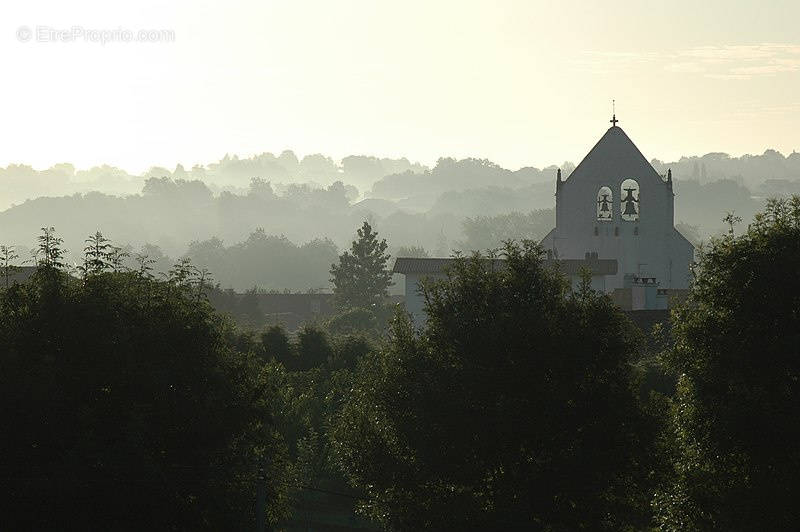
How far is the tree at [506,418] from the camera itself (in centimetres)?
2528

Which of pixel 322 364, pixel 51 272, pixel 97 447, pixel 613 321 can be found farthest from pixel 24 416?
pixel 322 364

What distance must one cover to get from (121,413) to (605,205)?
50.1 metres

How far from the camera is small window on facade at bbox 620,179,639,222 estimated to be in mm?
69375

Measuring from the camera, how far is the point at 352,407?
2797 cm

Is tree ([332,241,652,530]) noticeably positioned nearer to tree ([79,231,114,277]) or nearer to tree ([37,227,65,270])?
tree ([79,231,114,277])

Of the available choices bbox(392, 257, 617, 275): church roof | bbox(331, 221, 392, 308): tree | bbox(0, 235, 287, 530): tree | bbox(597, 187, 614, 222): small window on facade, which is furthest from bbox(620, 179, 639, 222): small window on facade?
bbox(331, 221, 392, 308): tree

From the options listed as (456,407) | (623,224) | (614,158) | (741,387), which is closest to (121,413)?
(456,407)

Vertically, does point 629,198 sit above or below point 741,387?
above

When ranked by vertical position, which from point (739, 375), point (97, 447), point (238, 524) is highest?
point (739, 375)

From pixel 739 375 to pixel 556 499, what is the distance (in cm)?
419

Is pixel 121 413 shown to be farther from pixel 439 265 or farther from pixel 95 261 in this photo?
pixel 439 265

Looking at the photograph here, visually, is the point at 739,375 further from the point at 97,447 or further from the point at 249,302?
the point at 249,302

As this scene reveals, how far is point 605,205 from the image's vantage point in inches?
2810

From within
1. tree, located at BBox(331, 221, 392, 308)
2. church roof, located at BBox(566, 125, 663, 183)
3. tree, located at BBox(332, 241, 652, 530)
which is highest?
church roof, located at BBox(566, 125, 663, 183)
